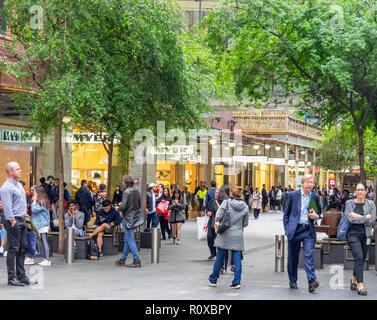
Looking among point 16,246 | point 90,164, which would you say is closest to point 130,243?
point 16,246

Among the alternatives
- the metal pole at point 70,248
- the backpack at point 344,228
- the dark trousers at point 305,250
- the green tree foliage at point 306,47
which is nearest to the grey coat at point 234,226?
the dark trousers at point 305,250

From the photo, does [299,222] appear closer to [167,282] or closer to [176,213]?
[167,282]

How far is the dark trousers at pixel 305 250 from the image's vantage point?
36.4 ft

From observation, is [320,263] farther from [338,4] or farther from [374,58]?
[338,4]

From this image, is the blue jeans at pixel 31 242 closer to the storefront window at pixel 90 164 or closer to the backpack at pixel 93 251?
the backpack at pixel 93 251

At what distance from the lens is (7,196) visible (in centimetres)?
1102

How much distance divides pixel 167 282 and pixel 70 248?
A: 11.2 feet

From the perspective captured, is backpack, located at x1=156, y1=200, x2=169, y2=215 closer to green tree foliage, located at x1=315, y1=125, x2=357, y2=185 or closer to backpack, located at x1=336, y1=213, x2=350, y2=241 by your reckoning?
backpack, located at x1=336, y1=213, x2=350, y2=241

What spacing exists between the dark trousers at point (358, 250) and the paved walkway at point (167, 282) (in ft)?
1.08

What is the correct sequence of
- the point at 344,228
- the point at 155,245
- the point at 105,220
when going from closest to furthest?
1. the point at 344,228
2. the point at 155,245
3. the point at 105,220

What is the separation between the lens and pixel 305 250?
11.2 meters

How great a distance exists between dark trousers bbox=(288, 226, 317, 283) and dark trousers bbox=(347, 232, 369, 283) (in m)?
0.60

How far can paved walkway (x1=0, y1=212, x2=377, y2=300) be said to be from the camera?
10656mm
